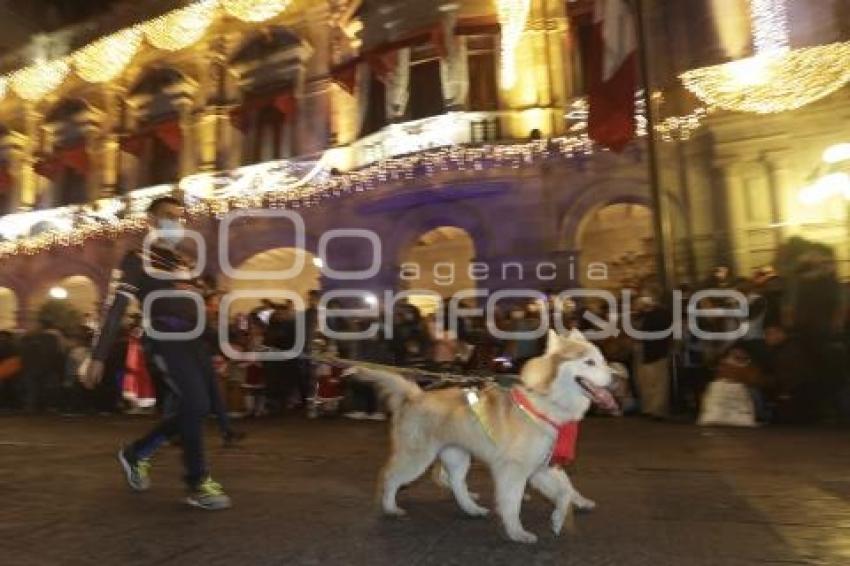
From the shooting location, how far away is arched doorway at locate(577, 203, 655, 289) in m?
15.7

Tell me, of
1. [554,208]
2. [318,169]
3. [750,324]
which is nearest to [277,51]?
[318,169]

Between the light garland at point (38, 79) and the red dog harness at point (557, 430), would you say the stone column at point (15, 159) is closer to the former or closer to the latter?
the light garland at point (38, 79)

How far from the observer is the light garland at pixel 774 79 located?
11.4 metres

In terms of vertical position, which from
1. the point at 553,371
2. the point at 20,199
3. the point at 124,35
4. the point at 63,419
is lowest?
the point at 63,419

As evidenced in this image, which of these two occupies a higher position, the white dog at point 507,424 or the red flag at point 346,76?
the red flag at point 346,76

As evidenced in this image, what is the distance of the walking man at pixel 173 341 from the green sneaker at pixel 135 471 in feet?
0.95

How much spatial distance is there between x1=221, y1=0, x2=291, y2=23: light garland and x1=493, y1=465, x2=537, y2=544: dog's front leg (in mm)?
17329

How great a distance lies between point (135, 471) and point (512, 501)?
2904mm

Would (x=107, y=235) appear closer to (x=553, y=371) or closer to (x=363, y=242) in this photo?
Answer: (x=363, y=242)

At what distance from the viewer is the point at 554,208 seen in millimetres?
14977

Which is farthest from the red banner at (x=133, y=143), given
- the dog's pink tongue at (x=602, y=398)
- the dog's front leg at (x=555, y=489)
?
the dog's pink tongue at (x=602, y=398)

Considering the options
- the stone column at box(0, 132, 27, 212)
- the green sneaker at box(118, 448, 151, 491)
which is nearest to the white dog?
the green sneaker at box(118, 448, 151, 491)

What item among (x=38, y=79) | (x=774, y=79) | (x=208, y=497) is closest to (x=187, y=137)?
(x=38, y=79)

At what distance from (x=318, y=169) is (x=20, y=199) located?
44.1 ft
